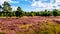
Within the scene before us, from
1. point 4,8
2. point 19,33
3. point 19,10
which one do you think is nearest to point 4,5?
point 4,8

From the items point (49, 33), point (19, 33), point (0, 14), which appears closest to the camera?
point (49, 33)

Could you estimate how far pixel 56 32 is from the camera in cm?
1205

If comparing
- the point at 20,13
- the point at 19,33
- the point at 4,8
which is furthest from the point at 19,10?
the point at 19,33

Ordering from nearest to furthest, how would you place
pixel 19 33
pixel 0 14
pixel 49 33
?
pixel 49 33 → pixel 19 33 → pixel 0 14

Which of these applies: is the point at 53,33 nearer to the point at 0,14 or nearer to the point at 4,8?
the point at 4,8

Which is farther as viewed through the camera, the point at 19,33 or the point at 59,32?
the point at 19,33

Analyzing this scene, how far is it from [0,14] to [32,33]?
89028 millimetres

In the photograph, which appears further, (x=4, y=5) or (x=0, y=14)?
(x=0, y=14)

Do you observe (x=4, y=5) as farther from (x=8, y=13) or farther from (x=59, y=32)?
(x=59, y=32)

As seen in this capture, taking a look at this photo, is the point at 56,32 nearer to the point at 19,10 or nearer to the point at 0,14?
the point at 19,10

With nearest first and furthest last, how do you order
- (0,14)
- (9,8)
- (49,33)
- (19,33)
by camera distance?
(49,33) → (19,33) → (9,8) → (0,14)

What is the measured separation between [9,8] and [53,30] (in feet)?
222

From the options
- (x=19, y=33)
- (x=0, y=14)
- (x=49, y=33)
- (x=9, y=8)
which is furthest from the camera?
(x=0, y=14)

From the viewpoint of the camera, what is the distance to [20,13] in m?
81.9
